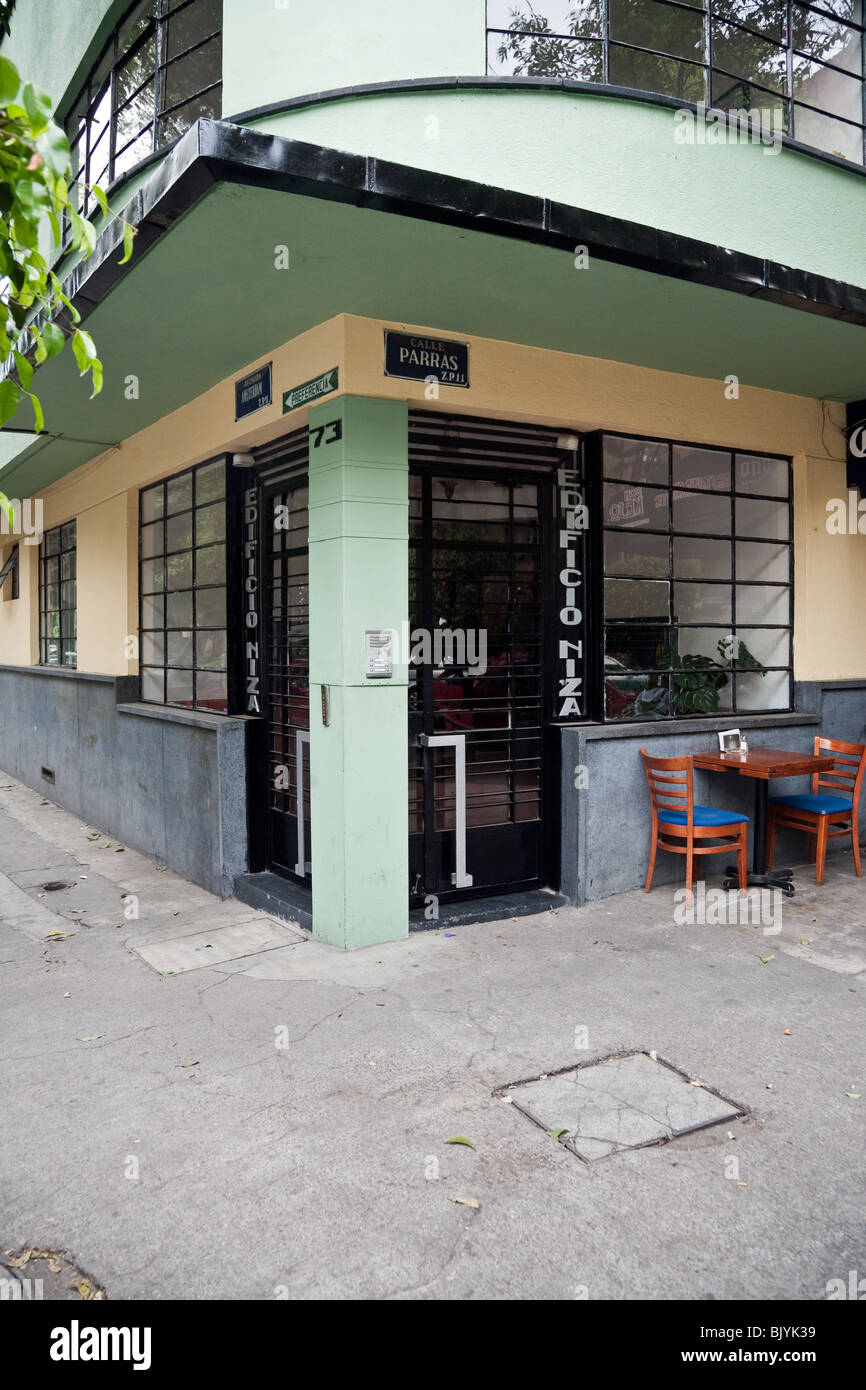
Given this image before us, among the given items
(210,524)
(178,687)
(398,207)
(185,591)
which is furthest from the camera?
(178,687)

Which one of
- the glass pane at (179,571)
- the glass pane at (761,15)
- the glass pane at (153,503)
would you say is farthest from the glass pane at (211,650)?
the glass pane at (761,15)

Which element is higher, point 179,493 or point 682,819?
point 179,493

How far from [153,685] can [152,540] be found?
135 centimetres

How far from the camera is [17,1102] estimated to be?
3510 mm

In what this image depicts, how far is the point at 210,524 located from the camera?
7.02 meters

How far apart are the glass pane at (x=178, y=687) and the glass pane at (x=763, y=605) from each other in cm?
459

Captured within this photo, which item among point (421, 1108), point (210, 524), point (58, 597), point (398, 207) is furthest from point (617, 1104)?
point (58, 597)

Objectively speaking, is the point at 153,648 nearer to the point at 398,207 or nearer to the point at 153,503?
the point at 153,503

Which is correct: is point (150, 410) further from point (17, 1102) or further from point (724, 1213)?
point (724, 1213)

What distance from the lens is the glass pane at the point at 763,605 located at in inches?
284

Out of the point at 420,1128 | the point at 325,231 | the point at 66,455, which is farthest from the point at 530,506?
the point at 66,455

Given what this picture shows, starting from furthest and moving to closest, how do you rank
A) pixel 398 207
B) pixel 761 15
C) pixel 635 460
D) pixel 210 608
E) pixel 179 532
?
pixel 179 532 < pixel 210 608 < pixel 635 460 < pixel 761 15 < pixel 398 207

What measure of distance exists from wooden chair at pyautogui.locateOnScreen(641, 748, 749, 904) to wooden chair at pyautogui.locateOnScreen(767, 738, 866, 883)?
702 millimetres

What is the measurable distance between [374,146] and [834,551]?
4.92m
